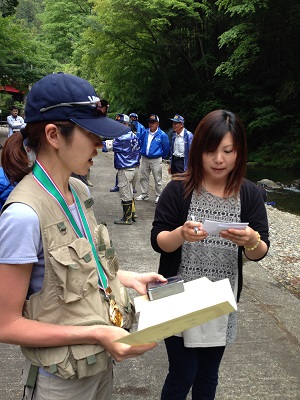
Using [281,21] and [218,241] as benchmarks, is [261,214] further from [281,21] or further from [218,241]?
[281,21]

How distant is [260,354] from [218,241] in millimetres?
1663

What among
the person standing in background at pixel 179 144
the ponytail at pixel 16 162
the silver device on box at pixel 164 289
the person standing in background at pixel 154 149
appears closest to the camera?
the ponytail at pixel 16 162

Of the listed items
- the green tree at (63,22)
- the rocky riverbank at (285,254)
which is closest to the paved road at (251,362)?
the rocky riverbank at (285,254)

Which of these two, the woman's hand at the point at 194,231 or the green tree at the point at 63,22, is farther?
the green tree at the point at 63,22

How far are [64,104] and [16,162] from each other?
0.28m

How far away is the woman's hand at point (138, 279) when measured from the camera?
1720 millimetres

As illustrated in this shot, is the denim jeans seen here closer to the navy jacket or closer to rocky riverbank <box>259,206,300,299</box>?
rocky riverbank <box>259,206,300,299</box>

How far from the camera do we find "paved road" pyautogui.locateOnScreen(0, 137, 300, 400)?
2.78 metres

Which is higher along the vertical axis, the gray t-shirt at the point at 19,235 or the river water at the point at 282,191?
the gray t-shirt at the point at 19,235

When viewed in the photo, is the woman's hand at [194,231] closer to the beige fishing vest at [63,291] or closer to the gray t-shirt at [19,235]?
the beige fishing vest at [63,291]

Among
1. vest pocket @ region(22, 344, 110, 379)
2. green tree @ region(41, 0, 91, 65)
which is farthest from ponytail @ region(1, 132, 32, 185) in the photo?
green tree @ region(41, 0, 91, 65)

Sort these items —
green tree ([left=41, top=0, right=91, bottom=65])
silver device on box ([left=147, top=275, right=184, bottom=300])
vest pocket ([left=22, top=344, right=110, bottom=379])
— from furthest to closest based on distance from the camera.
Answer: green tree ([left=41, top=0, right=91, bottom=65]), silver device on box ([left=147, top=275, right=184, bottom=300]), vest pocket ([left=22, top=344, right=110, bottom=379])

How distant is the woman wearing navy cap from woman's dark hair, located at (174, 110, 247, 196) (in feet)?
2.06

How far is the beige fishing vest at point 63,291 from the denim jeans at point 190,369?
702 millimetres
